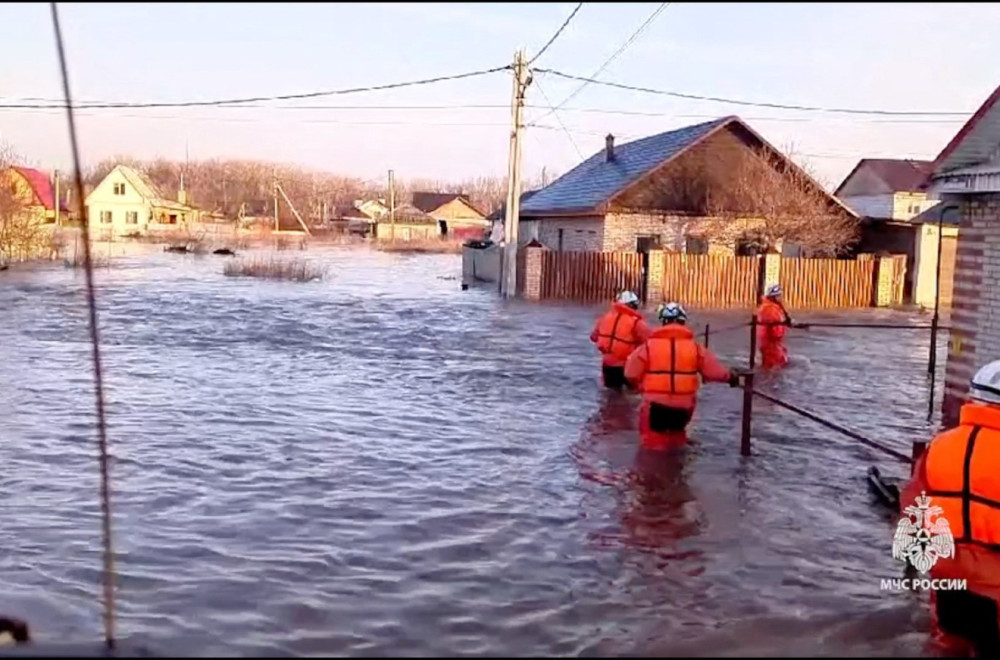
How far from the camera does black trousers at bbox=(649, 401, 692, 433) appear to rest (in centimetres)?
950

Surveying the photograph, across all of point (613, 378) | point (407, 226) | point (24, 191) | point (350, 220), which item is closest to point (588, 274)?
point (613, 378)

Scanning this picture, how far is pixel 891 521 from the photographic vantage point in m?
7.91

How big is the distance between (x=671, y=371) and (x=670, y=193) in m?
24.2

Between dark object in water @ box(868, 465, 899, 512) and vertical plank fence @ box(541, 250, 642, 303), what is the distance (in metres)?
21.8

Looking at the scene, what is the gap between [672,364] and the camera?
9.24 metres

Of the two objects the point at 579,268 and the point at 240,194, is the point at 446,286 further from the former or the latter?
the point at 240,194

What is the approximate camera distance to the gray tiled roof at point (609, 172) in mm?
32906

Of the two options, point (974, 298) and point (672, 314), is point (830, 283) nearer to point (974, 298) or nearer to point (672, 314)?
point (974, 298)

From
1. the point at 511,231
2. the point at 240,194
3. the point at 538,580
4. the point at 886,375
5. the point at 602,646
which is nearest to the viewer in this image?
the point at 602,646

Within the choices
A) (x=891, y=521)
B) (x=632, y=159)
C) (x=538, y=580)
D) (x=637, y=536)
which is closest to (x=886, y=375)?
(x=891, y=521)

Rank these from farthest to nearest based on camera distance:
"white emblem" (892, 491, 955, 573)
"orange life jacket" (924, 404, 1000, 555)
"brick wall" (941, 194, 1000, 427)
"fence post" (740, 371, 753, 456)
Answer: "brick wall" (941, 194, 1000, 427) < "fence post" (740, 371, 753, 456) < "white emblem" (892, 491, 955, 573) < "orange life jacket" (924, 404, 1000, 555)

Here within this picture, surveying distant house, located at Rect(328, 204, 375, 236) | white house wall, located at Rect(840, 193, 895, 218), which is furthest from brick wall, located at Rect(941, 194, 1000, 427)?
distant house, located at Rect(328, 204, 375, 236)

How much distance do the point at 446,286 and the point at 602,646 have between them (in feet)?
102

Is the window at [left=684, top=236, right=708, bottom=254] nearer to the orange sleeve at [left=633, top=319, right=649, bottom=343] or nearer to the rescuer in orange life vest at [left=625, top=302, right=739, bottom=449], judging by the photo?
the orange sleeve at [left=633, top=319, right=649, bottom=343]
